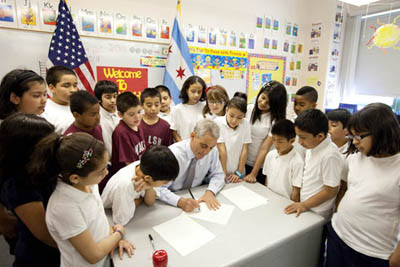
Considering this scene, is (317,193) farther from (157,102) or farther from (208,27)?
(208,27)

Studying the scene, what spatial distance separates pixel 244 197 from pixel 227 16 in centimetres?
295

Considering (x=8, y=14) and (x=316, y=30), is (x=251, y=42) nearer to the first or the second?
(x=316, y=30)

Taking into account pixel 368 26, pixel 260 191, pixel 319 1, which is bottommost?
pixel 260 191

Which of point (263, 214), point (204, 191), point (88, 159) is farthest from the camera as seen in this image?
point (204, 191)

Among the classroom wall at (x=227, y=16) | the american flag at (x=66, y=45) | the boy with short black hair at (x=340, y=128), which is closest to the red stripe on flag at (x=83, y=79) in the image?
the american flag at (x=66, y=45)

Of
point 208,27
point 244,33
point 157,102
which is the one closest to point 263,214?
point 157,102

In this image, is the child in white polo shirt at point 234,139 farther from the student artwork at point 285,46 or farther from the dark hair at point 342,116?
the student artwork at point 285,46

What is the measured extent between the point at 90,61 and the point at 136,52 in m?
0.57

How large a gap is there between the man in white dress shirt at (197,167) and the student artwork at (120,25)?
73.7 inches

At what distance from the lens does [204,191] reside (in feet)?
5.36

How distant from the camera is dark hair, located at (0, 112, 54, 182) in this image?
932mm

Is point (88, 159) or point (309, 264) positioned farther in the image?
point (309, 264)

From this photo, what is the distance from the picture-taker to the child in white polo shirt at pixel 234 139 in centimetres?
192

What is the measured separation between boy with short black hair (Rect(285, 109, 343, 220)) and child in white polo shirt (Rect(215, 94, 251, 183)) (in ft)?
1.82
